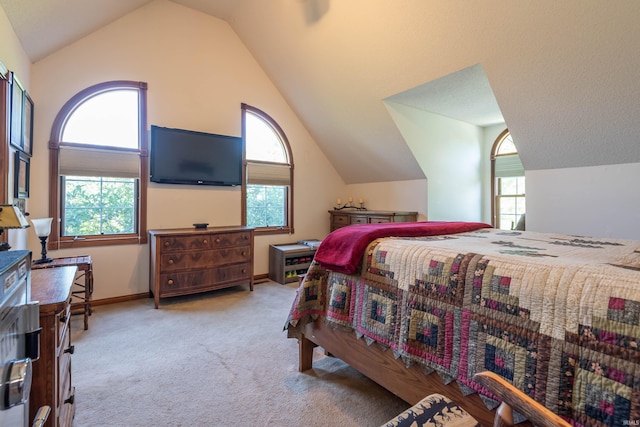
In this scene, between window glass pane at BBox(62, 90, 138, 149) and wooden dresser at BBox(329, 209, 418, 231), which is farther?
wooden dresser at BBox(329, 209, 418, 231)

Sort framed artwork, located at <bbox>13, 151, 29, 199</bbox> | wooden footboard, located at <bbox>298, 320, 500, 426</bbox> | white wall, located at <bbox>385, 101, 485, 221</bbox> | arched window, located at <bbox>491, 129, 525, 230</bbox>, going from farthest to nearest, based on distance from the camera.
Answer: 1. arched window, located at <bbox>491, 129, 525, 230</bbox>
2. white wall, located at <bbox>385, 101, 485, 221</bbox>
3. framed artwork, located at <bbox>13, 151, 29, 199</bbox>
4. wooden footboard, located at <bbox>298, 320, 500, 426</bbox>

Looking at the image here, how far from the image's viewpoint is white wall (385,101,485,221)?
13.0 ft

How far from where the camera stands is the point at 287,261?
4.30 metres

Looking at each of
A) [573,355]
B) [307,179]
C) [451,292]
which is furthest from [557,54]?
[307,179]

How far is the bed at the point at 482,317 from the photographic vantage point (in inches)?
35.9

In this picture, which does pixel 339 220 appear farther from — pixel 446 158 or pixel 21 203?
pixel 21 203

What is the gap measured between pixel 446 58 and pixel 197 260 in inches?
127

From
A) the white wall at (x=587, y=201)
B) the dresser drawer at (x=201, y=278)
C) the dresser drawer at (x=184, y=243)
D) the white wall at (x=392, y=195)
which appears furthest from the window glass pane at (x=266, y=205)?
the white wall at (x=587, y=201)

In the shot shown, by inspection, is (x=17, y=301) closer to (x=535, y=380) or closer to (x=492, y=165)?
(x=535, y=380)

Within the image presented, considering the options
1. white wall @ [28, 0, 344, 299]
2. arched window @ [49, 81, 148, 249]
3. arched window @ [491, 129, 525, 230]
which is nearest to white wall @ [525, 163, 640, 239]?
arched window @ [491, 129, 525, 230]

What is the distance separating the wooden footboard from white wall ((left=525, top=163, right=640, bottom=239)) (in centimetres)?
290

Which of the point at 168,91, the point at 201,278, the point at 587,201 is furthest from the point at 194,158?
the point at 587,201

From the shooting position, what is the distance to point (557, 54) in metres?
2.39

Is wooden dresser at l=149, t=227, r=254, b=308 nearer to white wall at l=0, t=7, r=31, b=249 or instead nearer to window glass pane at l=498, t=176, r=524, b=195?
white wall at l=0, t=7, r=31, b=249
